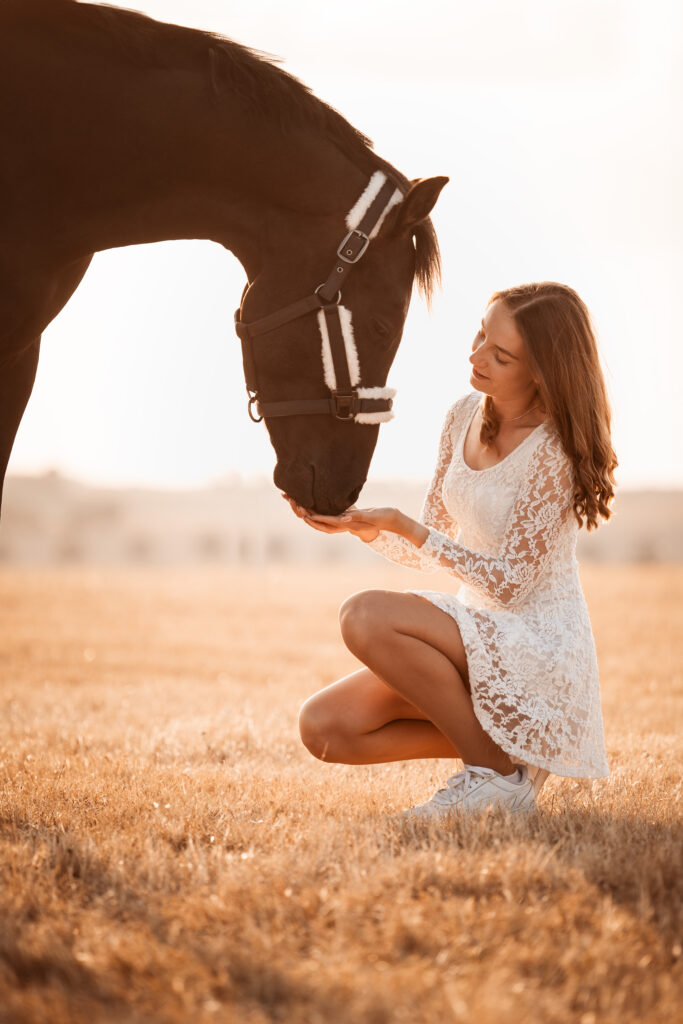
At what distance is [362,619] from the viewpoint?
332 cm

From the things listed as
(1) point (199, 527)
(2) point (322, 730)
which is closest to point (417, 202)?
(2) point (322, 730)

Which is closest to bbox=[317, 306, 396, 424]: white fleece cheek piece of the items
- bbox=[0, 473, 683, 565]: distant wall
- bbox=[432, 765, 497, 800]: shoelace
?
bbox=[432, 765, 497, 800]: shoelace

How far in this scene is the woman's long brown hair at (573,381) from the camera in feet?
11.4

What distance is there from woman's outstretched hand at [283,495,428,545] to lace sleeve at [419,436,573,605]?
7 centimetres

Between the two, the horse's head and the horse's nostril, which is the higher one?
the horse's head

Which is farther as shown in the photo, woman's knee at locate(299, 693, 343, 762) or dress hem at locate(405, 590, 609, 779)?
woman's knee at locate(299, 693, 343, 762)

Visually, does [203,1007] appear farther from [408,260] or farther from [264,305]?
[408,260]

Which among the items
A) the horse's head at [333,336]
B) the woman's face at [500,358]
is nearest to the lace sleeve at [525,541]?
the woman's face at [500,358]

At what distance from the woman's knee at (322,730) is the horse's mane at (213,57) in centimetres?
189

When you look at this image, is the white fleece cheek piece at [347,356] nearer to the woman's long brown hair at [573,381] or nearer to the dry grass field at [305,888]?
the woman's long brown hair at [573,381]

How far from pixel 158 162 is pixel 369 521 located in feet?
4.92

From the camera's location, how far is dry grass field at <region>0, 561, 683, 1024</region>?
1844 mm

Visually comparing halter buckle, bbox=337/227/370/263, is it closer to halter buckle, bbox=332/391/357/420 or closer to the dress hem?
halter buckle, bbox=332/391/357/420

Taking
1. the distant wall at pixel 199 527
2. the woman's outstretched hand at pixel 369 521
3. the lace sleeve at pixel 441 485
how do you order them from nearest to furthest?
the woman's outstretched hand at pixel 369 521 → the lace sleeve at pixel 441 485 → the distant wall at pixel 199 527
